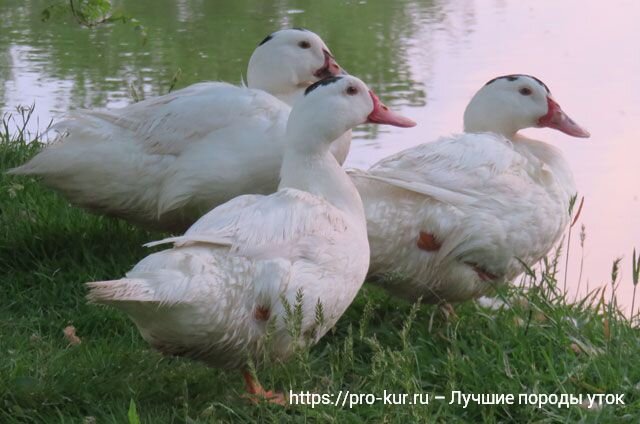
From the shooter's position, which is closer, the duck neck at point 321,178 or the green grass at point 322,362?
the green grass at point 322,362

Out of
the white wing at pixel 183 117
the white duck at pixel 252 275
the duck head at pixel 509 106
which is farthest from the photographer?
the duck head at pixel 509 106

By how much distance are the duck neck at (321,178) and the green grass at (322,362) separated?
1.21 feet

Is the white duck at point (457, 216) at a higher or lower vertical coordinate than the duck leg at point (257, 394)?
higher

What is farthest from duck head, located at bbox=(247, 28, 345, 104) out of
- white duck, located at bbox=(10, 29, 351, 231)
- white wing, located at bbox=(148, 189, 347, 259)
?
white wing, located at bbox=(148, 189, 347, 259)

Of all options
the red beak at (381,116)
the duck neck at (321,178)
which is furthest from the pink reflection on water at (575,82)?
the duck neck at (321,178)

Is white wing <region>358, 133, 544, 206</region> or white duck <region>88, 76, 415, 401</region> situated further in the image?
white wing <region>358, 133, 544, 206</region>

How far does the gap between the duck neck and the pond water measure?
1962 millimetres

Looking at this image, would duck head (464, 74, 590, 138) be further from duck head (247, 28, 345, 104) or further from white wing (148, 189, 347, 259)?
white wing (148, 189, 347, 259)

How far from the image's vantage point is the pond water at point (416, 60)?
6.99 metres

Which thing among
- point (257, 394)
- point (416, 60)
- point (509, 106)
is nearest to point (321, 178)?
point (257, 394)

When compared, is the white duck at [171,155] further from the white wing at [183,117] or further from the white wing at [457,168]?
the white wing at [457,168]

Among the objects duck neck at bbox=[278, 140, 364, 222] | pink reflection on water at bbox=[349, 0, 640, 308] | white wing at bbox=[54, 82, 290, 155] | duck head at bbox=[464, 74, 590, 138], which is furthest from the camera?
pink reflection on water at bbox=[349, 0, 640, 308]

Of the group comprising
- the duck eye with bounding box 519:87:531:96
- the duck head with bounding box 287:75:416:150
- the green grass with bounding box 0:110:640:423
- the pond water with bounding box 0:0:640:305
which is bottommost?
the pond water with bounding box 0:0:640:305

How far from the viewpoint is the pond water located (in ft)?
22.9
